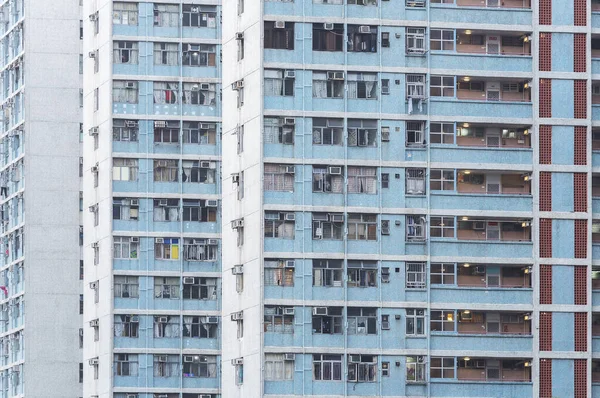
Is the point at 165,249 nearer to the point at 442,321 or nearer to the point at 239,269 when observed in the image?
the point at 239,269

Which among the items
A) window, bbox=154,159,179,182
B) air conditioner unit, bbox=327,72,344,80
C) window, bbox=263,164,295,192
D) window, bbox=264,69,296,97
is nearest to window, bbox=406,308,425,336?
window, bbox=263,164,295,192

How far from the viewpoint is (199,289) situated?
119 meters

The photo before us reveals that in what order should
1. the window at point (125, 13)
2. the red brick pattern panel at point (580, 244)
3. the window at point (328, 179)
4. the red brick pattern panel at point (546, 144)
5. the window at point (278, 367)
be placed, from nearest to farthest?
1. the window at point (278, 367)
2. the window at point (328, 179)
3. the red brick pattern panel at point (580, 244)
4. the red brick pattern panel at point (546, 144)
5. the window at point (125, 13)

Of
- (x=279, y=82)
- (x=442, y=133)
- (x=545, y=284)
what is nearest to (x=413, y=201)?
(x=442, y=133)

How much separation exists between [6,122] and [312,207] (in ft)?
173

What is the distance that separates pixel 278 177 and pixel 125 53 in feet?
84.3

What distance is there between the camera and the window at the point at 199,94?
119 meters

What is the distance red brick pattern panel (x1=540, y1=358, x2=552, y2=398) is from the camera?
9544 centimetres

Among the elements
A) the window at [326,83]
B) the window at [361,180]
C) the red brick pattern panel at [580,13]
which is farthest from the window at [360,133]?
the red brick pattern panel at [580,13]

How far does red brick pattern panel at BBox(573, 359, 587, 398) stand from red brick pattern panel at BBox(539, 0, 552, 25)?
16177 millimetres

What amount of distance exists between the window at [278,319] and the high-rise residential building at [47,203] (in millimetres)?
44078

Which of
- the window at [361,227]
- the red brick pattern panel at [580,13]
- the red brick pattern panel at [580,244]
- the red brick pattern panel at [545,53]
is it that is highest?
the red brick pattern panel at [580,13]

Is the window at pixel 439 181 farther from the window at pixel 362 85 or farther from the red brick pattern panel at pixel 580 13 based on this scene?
the red brick pattern panel at pixel 580 13

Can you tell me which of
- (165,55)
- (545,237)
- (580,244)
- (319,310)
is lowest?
(319,310)
